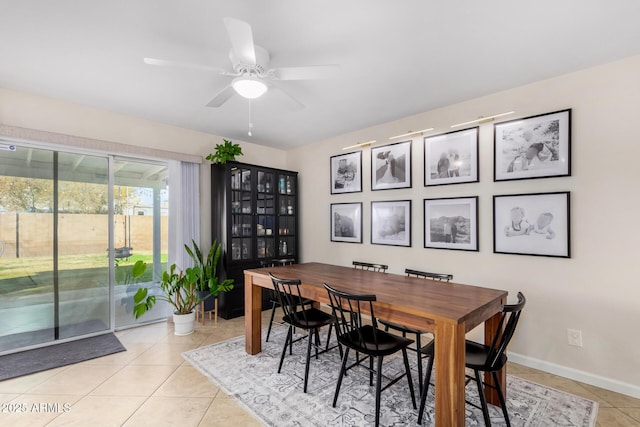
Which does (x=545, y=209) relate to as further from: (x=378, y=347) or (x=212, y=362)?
(x=212, y=362)

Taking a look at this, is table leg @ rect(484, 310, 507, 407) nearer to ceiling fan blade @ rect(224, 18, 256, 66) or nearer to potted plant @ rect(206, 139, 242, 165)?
ceiling fan blade @ rect(224, 18, 256, 66)

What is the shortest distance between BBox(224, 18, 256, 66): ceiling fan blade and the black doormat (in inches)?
127

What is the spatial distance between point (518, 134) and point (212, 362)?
Result: 377 cm

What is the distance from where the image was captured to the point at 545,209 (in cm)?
276

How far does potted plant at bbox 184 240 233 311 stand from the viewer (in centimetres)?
390

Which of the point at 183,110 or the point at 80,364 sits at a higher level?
the point at 183,110

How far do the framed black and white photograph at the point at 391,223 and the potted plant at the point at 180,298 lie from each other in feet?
8.07

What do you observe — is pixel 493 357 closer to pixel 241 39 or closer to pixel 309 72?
pixel 309 72

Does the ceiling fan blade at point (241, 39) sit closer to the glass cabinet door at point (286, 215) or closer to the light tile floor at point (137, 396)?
the light tile floor at point (137, 396)

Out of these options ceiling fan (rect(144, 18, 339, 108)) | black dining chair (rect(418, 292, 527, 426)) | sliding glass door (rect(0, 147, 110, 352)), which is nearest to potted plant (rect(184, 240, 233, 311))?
sliding glass door (rect(0, 147, 110, 352))

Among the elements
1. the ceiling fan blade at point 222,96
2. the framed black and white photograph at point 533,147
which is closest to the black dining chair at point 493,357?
the framed black and white photograph at point 533,147

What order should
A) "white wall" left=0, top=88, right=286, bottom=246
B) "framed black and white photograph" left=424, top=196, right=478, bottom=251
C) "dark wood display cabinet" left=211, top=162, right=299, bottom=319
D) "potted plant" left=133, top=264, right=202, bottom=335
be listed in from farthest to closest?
1. "dark wood display cabinet" left=211, top=162, right=299, bottom=319
2. "potted plant" left=133, top=264, right=202, bottom=335
3. "framed black and white photograph" left=424, top=196, right=478, bottom=251
4. "white wall" left=0, top=88, right=286, bottom=246

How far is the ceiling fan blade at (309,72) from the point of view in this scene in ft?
6.53

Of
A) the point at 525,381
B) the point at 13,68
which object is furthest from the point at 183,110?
the point at 525,381
